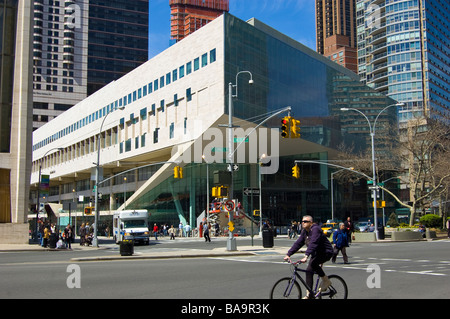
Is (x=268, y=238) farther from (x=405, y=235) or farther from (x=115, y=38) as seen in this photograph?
A: (x=115, y=38)

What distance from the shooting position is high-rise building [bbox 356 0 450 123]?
113312 millimetres

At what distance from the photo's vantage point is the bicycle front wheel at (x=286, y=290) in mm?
8594

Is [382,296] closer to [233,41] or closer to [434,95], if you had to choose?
[233,41]

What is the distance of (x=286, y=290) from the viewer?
340 inches

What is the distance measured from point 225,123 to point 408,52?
77.6 metres

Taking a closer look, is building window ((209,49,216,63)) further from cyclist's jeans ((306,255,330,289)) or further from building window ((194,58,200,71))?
cyclist's jeans ((306,255,330,289))

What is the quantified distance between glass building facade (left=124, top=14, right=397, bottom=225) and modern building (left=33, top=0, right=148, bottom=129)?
96.7 metres

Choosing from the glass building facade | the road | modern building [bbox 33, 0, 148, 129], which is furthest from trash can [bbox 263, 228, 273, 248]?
modern building [bbox 33, 0, 148, 129]

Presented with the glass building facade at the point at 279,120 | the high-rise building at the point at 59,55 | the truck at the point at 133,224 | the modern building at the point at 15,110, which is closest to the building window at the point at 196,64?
the glass building facade at the point at 279,120

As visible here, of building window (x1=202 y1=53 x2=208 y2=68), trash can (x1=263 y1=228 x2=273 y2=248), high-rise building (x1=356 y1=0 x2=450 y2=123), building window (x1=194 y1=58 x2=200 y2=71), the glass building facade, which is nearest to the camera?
trash can (x1=263 y1=228 x2=273 y2=248)

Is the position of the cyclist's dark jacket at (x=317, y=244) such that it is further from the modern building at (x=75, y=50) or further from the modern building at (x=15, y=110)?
the modern building at (x=75, y=50)

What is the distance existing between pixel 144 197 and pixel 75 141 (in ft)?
110
